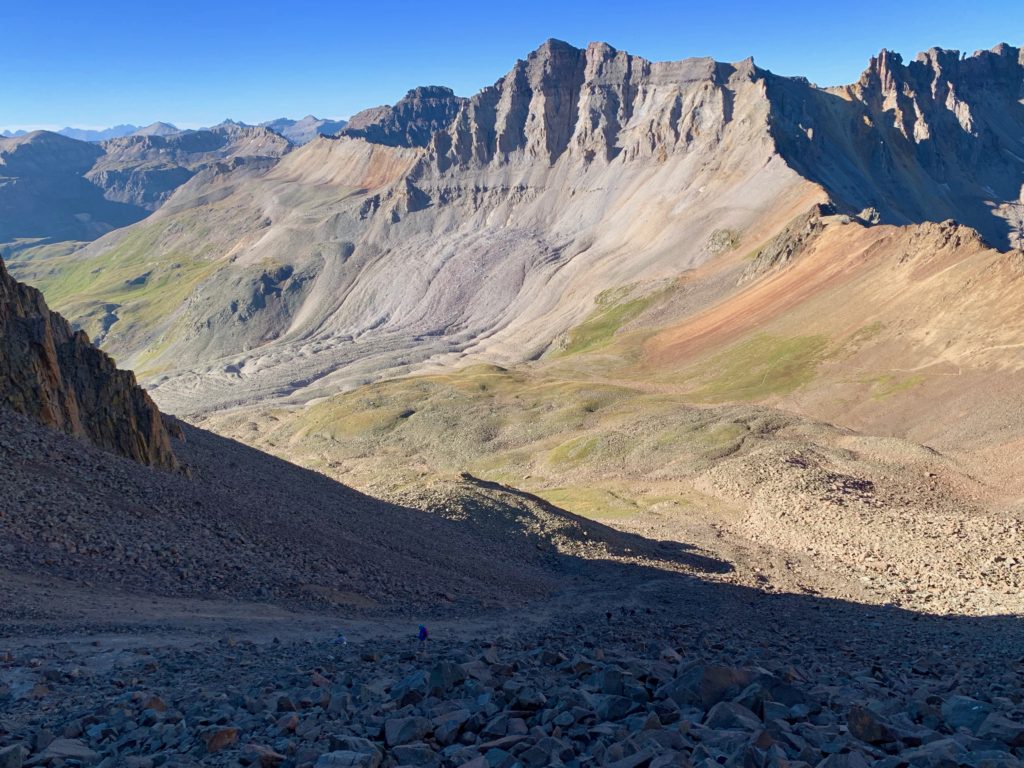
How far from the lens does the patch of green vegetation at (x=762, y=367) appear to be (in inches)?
3684

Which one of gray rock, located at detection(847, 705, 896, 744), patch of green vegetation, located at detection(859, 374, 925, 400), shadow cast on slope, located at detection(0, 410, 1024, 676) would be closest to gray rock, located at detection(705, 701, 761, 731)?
gray rock, located at detection(847, 705, 896, 744)

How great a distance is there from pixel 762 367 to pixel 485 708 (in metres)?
92.7

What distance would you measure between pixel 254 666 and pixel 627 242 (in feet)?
561

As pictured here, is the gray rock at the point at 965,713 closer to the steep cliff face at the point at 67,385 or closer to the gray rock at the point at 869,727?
the gray rock at the point at 869,727

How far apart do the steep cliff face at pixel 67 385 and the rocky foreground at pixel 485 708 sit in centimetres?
1894

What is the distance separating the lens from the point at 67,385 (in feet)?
120

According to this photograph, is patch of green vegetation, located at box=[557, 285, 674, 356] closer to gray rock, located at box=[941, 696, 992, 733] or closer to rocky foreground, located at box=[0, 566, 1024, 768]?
rocky foreground, located at box=[0, 566, 1024, 768]

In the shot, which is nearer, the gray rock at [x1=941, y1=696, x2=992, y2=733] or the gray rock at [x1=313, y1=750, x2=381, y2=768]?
the gray rock at [x1=313, y1=750, x2=381, y2=768]

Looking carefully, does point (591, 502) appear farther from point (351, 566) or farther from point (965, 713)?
point (965, 713)

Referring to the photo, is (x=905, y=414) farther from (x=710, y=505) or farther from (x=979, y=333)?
(x=710, y=505)

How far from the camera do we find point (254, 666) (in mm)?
17234

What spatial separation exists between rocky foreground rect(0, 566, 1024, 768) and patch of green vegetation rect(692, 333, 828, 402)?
248 feet

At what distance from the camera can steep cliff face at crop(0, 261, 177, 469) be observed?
33469 mm

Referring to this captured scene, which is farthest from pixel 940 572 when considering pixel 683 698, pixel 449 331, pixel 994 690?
pixel 449 331
